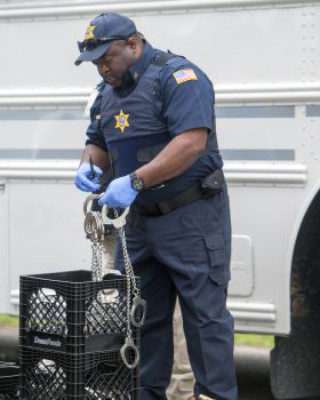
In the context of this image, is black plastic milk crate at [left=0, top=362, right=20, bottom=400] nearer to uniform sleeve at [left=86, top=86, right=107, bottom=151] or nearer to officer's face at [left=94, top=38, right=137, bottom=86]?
uniform sleeve at [left=86, top=86, right=107, bottom=151]

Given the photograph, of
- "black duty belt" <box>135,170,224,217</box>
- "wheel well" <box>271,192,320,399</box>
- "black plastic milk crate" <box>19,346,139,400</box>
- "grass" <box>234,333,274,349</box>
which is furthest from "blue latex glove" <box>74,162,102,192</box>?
"grass" <box>234,333,274,349</box>

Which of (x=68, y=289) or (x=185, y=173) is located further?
(x=185, y=173)

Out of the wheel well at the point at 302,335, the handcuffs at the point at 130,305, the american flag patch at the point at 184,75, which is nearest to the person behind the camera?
the handcuffs at the point at 130,305

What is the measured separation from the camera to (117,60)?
4.13m

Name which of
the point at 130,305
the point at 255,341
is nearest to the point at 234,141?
the point at 130,305

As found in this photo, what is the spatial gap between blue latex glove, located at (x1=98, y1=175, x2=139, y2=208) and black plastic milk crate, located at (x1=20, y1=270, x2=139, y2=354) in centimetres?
28

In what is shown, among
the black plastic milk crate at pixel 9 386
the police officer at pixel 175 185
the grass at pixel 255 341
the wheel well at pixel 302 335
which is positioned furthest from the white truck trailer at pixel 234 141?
the grass at pixel 255 341

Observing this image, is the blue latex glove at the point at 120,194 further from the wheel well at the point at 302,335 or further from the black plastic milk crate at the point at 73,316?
the wheel well at the point at 302,335

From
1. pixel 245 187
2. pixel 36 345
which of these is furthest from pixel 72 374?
pixel 245 187

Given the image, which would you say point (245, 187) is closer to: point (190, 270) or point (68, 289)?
point (190, 270)

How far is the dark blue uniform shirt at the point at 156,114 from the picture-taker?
13.1ft

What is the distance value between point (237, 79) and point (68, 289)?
4.84 ft

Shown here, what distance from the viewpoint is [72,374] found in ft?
11.9

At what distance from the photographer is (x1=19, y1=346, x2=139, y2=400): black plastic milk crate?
362 cm
